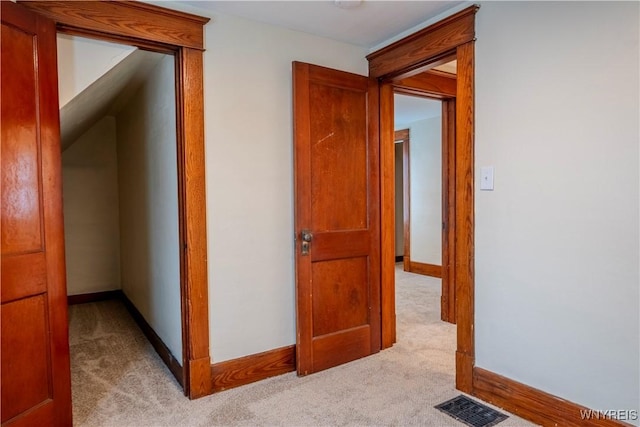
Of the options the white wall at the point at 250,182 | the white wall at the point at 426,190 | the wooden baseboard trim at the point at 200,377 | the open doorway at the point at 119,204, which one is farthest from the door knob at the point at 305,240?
the white wall at the point at 426,190

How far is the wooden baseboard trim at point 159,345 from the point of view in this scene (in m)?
2.48

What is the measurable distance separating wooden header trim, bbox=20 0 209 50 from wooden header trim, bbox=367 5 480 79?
1.21m

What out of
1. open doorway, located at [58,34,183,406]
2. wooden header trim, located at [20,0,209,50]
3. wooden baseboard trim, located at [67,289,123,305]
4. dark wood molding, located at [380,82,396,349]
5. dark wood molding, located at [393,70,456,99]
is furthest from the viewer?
wooden baseboard trim, located at [67,289,123,305]

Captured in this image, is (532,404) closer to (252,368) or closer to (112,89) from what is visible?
(252,368)

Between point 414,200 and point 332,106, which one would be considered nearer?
point 332,106

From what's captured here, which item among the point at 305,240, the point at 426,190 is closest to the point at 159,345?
the point at 305,240

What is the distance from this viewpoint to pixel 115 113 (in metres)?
4.29

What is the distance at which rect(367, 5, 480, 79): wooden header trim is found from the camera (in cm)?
222

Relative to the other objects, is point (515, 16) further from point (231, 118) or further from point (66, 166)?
point (66, 166)

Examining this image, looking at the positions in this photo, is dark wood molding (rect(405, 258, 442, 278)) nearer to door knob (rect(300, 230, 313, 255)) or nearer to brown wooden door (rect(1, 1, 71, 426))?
door knob (rect(300, 230, 313, 255))

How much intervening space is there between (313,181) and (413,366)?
56.0 inches

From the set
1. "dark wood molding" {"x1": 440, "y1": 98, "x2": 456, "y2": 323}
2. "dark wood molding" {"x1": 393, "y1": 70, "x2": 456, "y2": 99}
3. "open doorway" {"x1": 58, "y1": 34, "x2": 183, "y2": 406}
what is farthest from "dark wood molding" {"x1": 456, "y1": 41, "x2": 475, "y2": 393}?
"open doorway" {"x1": 58, "y1": 34, "x2": 183, "y2": 406}

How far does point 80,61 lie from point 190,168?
90 cm

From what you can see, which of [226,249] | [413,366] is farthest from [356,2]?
[413,366]
